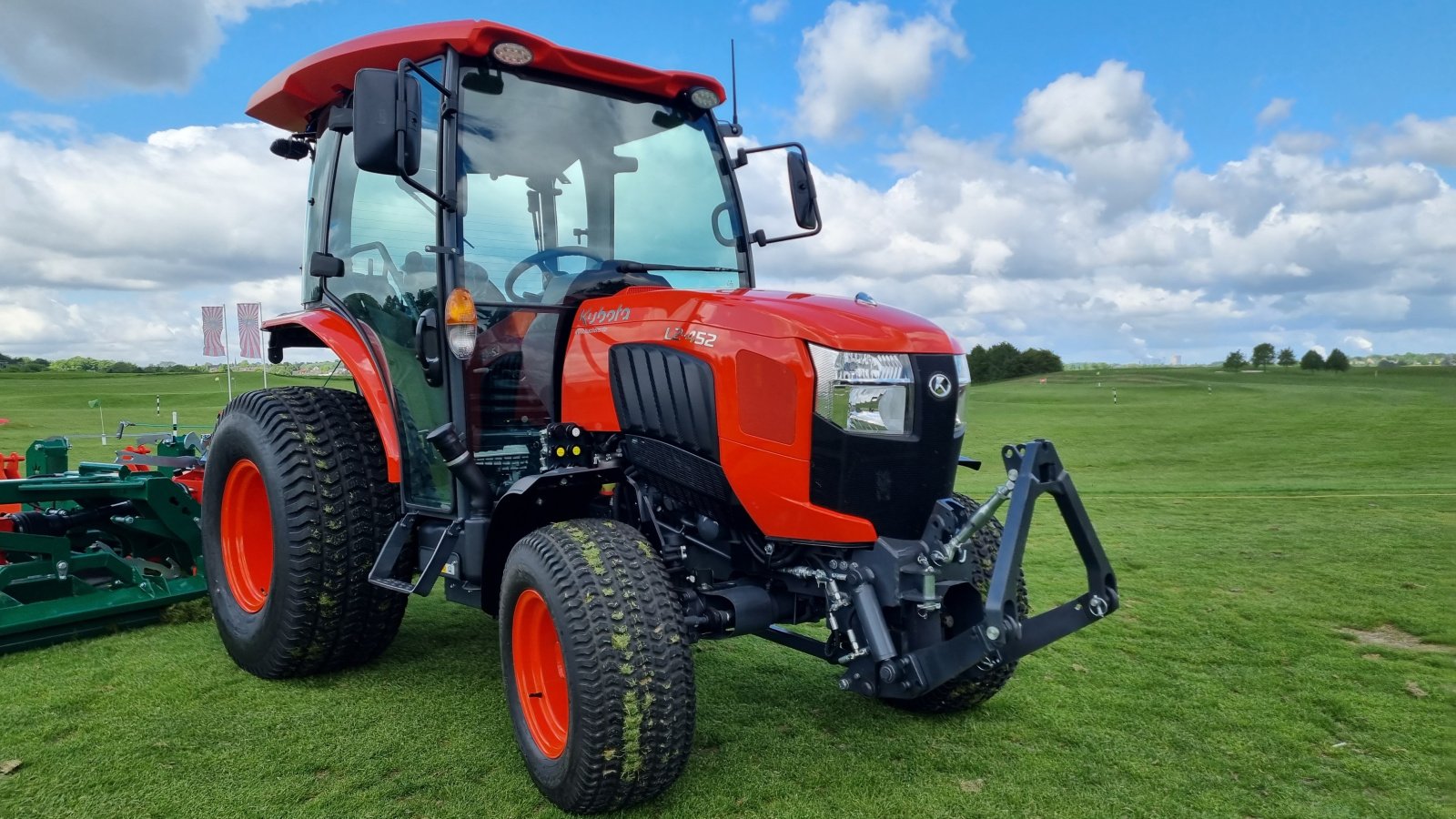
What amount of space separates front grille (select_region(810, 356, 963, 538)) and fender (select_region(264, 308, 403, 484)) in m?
1.84

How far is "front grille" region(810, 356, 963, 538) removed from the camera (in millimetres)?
2799

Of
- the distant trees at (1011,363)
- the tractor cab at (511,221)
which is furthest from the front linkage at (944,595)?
the distant trees at (1011,363)

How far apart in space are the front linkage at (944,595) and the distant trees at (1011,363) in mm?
37713

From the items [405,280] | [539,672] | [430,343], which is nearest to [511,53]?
[405,280]

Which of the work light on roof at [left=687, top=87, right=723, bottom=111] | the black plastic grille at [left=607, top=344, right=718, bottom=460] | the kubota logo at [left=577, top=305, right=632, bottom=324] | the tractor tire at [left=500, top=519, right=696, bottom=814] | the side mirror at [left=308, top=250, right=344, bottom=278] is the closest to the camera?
the tractor tire at [left=500, top=519, right=696, bottom=814]

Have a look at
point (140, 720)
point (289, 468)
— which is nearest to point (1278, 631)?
point (289, 468)

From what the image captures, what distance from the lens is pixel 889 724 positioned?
3514 mm

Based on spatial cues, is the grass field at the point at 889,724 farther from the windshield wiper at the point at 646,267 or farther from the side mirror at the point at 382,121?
the side mirror at the point at 382,121

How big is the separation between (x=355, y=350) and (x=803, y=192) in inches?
80.0

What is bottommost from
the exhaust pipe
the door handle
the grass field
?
the grass field

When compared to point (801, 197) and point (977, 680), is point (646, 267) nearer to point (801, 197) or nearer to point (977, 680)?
point (801, 197)

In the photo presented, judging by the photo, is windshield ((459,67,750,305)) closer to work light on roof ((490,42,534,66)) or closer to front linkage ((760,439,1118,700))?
work light on roof ((490,42,534,66))

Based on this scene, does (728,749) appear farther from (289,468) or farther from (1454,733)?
(1454,733)

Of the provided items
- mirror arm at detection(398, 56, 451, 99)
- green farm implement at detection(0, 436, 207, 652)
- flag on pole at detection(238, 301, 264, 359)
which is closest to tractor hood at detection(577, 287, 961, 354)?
mirror arm at detection(398, 56, 451, 99)
